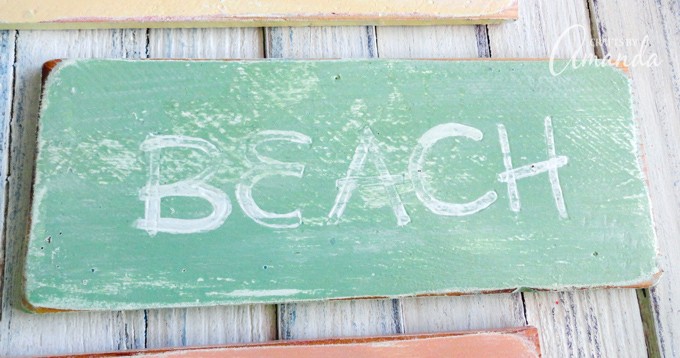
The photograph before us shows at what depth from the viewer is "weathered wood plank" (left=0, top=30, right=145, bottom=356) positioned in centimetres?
65

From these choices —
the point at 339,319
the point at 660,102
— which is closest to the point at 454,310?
the point at 339,319

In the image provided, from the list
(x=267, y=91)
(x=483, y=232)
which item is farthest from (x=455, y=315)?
(x=267, y=91)

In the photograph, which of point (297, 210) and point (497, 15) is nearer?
point (297, 210)

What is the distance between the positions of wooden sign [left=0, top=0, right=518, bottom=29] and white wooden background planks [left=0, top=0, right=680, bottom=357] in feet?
0.07

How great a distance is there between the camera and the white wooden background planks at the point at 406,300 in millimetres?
664

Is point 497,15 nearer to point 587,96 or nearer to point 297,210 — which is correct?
point 587,96

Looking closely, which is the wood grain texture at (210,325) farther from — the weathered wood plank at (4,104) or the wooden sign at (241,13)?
the wooden sign at (241,13)

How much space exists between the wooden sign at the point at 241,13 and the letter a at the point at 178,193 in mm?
158

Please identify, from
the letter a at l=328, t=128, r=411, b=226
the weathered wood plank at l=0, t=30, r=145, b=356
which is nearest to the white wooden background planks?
the weathered wood plank at l=0, t=30, r=145, b=356

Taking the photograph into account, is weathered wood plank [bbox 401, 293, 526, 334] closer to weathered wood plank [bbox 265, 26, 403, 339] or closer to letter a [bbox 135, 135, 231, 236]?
weathered wood plank [bbox 265, 26, 403, 339]

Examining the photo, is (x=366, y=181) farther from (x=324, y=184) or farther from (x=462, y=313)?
(x=462, y=313)

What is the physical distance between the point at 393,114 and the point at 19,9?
455 mm

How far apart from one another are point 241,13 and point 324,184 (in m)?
0.24

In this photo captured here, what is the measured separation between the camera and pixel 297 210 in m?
0.67
